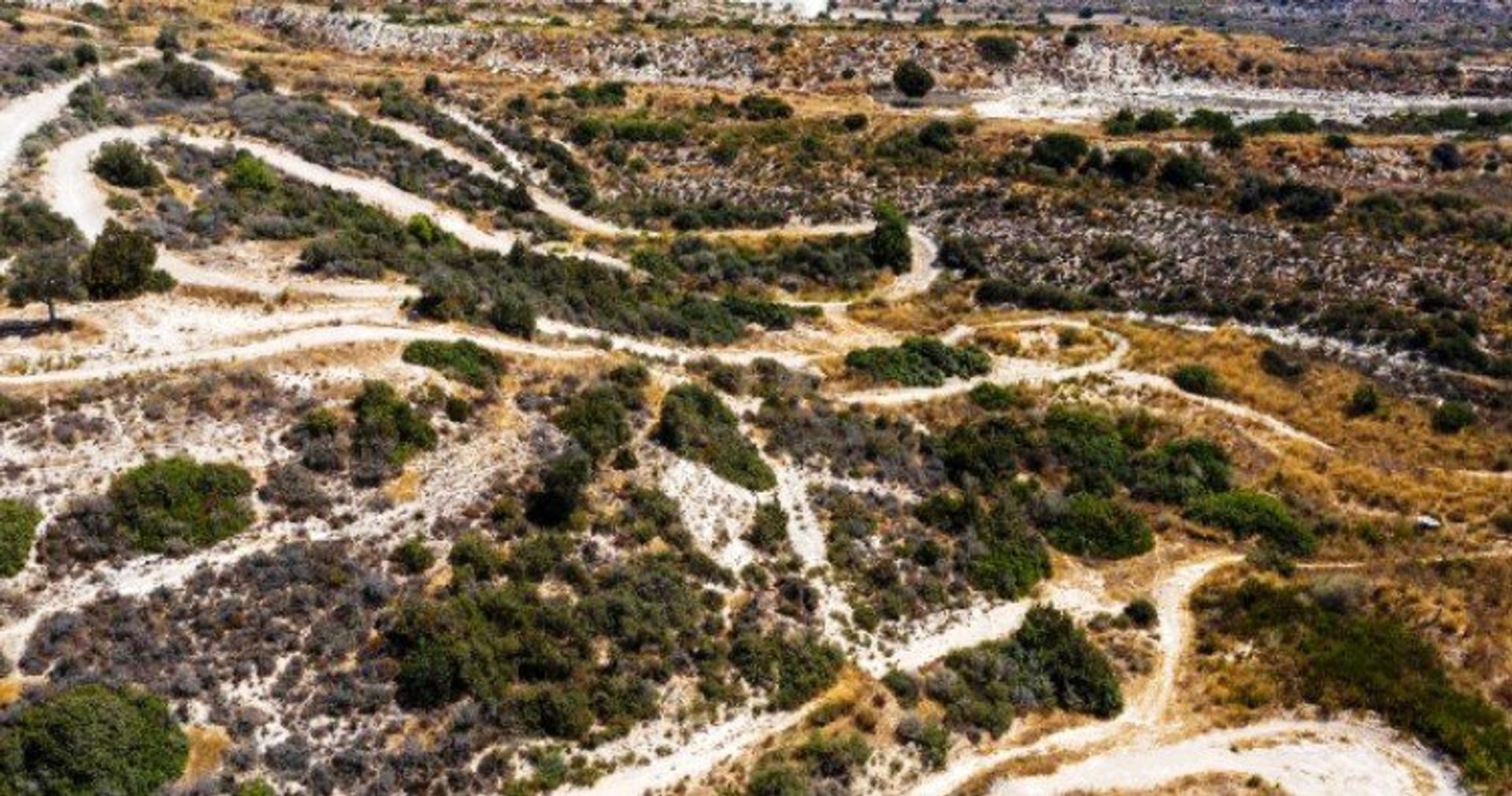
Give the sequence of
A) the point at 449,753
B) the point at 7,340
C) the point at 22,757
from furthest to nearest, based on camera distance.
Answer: the point at 7,340, the point at 449,753, the point at 22,757

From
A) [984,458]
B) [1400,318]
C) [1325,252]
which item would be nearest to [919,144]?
[1325,252]

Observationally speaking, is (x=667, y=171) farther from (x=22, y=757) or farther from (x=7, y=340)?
(x=22, y=757)

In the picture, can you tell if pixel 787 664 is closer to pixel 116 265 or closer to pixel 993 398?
pixel 993 398

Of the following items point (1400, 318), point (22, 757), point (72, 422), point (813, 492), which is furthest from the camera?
point (1400, 318)

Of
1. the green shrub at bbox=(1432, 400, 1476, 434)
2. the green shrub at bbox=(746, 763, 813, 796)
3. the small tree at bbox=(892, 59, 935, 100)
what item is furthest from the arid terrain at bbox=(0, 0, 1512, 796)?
the small tree at bbox=(892, 59, 935, 100)

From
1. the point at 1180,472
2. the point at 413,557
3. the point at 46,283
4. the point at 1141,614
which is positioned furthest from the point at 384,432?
the point at 1180,472

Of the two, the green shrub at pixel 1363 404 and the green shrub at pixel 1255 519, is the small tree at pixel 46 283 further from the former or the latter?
the green shrub at pixel 1363 404
